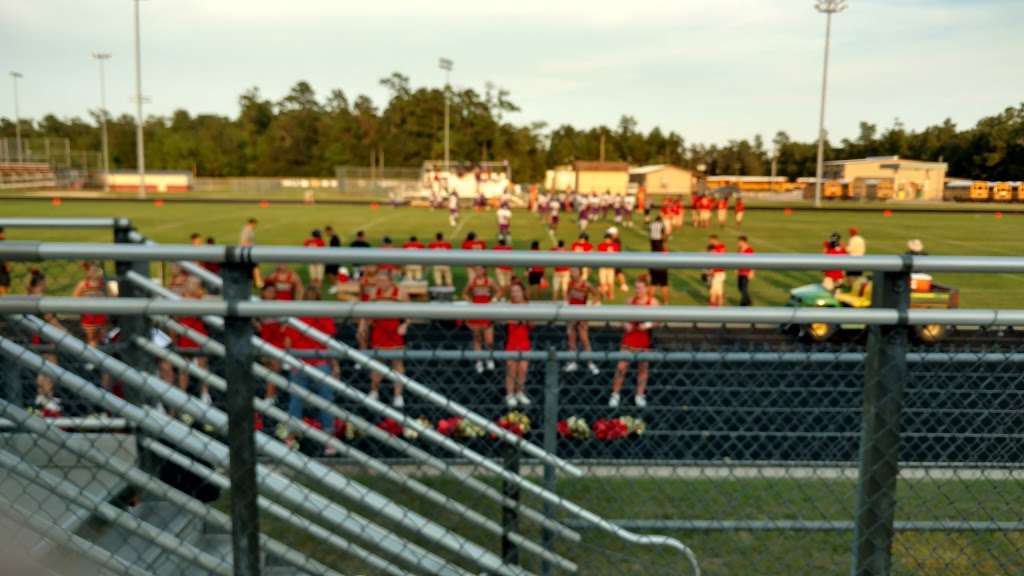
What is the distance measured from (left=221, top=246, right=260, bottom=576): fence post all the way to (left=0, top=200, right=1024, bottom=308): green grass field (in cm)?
1213

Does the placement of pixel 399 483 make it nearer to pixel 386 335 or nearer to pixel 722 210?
pixel 386 335

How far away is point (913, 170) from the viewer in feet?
31.2

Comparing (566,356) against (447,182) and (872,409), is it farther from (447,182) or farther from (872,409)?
(447,182)

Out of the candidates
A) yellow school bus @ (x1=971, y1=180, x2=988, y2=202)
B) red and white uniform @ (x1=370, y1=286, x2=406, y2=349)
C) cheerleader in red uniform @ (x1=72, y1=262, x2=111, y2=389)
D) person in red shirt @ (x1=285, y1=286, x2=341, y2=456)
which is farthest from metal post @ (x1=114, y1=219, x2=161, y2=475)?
yellow school bus @ (x1=971, y1=180, x2=988, y2=202)

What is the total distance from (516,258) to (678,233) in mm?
34663

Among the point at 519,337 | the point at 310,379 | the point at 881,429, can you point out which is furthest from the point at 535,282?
A: the point at 881,429

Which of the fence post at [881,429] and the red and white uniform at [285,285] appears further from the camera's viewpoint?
the red and white uniform at [285,285]

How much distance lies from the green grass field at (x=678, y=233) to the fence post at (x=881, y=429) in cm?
1093

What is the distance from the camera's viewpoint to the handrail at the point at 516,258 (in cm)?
236

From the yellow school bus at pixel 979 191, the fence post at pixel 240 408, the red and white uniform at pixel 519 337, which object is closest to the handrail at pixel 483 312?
the fence post at pixel 240 408

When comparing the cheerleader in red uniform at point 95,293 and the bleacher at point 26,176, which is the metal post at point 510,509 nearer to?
the cheerleader in red uniform at point 95,293

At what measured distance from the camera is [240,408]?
2.43 metres

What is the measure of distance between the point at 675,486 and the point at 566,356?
8.99 feet

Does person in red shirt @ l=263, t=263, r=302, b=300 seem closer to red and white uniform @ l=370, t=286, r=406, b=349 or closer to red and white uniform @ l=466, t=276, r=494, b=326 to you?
red and white uniform @ l=466, t=276, r=494, b=326
